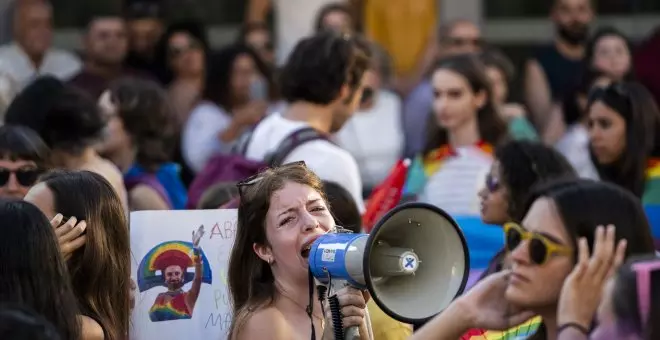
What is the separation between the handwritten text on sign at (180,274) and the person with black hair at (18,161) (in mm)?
1094

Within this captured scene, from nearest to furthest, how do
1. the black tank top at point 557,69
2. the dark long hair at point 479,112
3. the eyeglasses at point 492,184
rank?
1. the eyeglasses at point 492,184
2. the dark long hair at point 479,112
3. the black tank top at point 557,69

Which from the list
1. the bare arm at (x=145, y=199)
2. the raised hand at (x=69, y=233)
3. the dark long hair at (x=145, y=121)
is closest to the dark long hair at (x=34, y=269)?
the raised hand at (x=69, y=233)

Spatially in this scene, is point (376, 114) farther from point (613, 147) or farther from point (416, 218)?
point (416, 218)

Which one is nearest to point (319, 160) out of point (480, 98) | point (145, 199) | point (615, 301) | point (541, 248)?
point (145, 199)

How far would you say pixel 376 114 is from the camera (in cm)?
952

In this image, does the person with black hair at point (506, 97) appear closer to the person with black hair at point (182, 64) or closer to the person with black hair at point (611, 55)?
the person with black hair at point (611, 55)

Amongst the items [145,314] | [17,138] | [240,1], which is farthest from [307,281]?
[240,1]

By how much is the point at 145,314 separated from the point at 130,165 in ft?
8.37

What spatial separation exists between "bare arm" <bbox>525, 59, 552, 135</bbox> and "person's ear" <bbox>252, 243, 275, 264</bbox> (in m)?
6.16

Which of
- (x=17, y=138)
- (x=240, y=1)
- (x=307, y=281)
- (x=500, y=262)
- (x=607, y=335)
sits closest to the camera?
(x=607, y=335)

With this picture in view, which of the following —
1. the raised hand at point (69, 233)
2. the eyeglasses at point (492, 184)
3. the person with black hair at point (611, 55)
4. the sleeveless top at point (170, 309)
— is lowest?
the sleeveless top at point (170, 309)

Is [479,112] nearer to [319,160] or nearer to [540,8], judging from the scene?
[319,160]

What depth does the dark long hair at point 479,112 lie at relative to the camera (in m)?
8.34

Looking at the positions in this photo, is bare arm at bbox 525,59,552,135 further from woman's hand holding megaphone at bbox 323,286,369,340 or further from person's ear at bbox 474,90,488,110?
woman's hand holding megaphone at bbox 323,286,369,340
